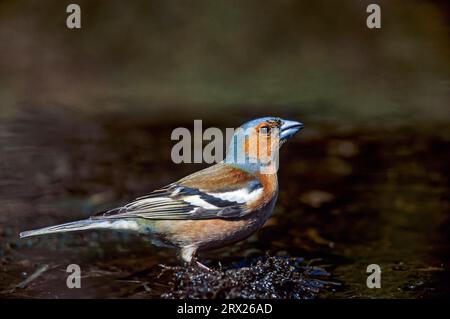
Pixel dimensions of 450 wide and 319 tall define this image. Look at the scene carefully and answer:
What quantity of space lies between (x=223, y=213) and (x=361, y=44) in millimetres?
9547

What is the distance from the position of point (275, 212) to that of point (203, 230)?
2.21m

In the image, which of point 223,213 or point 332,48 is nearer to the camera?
point 223,213

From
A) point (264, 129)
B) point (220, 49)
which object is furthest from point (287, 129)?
point (220, 49)

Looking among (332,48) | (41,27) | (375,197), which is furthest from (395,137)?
(41,27)

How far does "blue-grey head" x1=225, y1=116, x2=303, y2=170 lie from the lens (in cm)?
697

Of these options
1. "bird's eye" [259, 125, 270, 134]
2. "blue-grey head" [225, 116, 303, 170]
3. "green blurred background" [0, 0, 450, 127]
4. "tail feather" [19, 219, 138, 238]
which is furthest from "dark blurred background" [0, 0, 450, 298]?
"bird's eye" [259, 125, 270, 134]

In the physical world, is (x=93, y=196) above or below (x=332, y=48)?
below

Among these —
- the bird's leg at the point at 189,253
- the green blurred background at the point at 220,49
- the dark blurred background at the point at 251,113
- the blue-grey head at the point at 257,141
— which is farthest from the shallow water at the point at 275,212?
the green blurred background at the point at 220,49

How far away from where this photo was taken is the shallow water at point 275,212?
687cm

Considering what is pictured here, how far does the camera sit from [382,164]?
10.3 m

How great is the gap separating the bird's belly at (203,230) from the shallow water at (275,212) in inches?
12.0

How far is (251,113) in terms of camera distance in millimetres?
12953
